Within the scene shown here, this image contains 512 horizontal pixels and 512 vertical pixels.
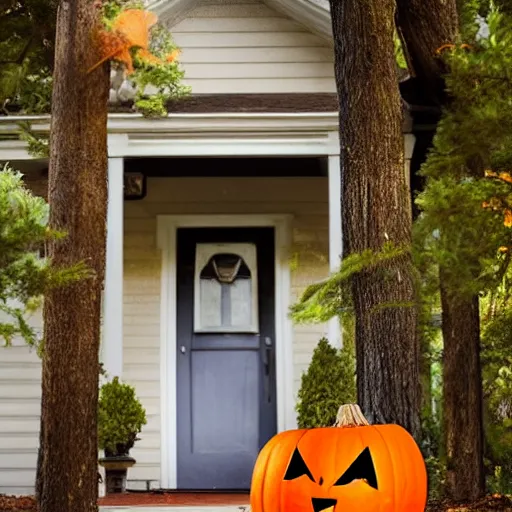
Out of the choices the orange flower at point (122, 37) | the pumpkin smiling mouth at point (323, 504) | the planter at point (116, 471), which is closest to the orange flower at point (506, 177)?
the pumpkin smiling mouth at point (323, 504)

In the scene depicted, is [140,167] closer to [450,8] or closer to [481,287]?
[450,8]

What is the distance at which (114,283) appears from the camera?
848cm

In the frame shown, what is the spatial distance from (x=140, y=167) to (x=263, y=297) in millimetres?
1566

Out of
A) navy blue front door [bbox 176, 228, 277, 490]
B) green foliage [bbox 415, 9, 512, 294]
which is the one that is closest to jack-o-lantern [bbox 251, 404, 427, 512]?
green foliage [bbox 415, 9, 512, 294]

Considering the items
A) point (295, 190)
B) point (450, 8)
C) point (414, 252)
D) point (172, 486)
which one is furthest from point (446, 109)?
point (172, 486)

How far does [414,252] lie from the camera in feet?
18.8

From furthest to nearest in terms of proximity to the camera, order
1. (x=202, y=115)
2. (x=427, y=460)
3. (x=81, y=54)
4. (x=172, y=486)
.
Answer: (x=172, y=486)
(x=202, y=115)
(x=427, y=460)
(x=81, y=54)

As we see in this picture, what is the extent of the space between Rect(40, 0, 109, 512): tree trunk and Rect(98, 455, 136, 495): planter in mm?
2470

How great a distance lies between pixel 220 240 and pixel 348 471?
16.2ft

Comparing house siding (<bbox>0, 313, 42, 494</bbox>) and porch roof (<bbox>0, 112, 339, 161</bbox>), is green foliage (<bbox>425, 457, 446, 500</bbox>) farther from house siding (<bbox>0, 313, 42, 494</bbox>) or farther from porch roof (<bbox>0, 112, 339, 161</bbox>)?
house siding (<bbox>0, 313, 42, 494</bbox>)

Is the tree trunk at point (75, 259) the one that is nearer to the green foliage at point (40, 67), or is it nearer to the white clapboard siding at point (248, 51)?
the green foliage at point (40, 67)

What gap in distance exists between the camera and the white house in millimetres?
8672

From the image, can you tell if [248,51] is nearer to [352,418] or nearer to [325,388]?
[325,388]

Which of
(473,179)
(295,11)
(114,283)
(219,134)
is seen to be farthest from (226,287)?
(473,179)
